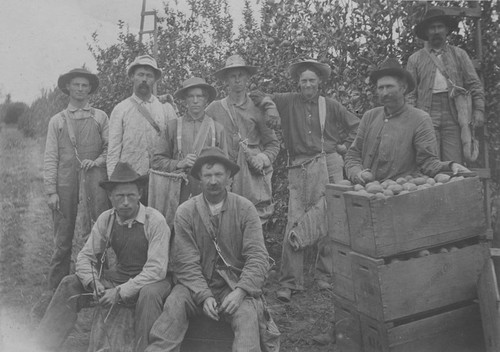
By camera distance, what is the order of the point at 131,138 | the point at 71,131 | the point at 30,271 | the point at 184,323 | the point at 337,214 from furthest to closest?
the point at 30,271, the point at 71,131, the point at 131,138, the point at 337,214, the point at 184,323

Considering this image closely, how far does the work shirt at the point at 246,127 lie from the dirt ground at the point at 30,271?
56.9 inches

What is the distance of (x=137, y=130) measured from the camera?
5.01 m

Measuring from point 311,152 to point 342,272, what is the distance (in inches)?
67.9

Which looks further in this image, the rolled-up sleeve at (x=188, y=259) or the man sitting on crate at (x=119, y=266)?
the man sitting on crate at (x=119, y=266)

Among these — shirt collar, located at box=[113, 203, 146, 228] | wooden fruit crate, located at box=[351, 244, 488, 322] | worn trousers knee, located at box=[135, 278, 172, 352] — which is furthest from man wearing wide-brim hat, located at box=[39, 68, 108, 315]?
wooden fruit crate, located at box=[351, 244, 488, 322]

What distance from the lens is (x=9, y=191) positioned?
8.23m

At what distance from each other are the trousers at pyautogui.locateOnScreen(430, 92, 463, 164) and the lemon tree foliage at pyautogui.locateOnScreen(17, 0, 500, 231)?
0.86 meters

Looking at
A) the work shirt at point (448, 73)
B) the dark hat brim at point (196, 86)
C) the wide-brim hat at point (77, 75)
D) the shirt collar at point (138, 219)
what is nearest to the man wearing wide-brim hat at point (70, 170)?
the wide-brim hat at point (77, 75)

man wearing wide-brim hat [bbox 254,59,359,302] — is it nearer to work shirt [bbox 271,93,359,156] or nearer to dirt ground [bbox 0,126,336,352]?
work shirt [bbox 271,93,359,156]

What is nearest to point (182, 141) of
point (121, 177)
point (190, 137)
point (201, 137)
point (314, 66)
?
point (190, 137)

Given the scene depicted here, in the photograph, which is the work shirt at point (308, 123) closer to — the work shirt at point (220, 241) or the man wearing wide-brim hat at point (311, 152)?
the man wearing wide-brim hat at point (311, 152)

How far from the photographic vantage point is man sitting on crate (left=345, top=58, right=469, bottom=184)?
4.08 m

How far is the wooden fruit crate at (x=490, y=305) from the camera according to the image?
3201 millimetres

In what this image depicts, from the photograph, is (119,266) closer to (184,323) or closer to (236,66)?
(184,323)
